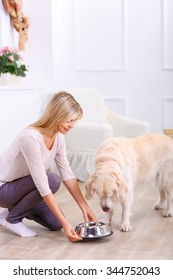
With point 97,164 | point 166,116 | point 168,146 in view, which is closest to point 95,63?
point 166,116

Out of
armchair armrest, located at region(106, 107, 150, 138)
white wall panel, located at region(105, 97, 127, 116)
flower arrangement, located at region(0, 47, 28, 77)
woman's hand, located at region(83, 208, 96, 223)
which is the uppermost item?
flower arrangement, located at region(0, 47, 28, 77)

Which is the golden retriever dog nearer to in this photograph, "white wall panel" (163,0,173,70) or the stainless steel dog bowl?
the stainless steel dog bowl

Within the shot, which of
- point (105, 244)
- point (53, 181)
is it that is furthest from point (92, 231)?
point (53, 181)

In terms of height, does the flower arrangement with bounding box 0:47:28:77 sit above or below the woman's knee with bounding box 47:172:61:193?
above

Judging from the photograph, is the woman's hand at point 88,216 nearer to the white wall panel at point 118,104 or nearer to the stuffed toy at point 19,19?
the stuffed toy at point 19,19

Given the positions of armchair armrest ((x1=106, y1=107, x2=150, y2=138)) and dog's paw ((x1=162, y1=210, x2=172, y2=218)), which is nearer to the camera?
dog's paw ((x1=162, y1=210, x2=172, y2=218))

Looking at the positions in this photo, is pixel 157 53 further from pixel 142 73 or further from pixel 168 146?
pixel 168 146

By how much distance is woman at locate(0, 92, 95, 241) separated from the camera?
9.64ft

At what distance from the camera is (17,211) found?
10.5ft

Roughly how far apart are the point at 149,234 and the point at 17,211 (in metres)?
0.77

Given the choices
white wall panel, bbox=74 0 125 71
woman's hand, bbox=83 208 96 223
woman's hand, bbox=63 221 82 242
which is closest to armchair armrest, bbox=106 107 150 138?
white wall panel, bbox=74 0 125 71

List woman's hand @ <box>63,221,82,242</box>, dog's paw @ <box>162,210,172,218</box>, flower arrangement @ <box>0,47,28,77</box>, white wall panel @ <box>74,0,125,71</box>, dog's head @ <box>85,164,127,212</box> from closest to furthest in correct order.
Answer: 1. woman's hand @ <box>63,221,82,242</box>
2. dog's head @ <box>85,164,127,212</box>
3. dog's paw @ <box>162,210,172,218</box>
4. flower arrangement @ <box>0,47,28,77</box>
5. white wall panel @ <box>74,0,125,71</box>

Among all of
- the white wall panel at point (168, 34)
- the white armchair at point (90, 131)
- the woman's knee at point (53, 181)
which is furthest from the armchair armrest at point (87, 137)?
the white wall panel at point (168, 34)

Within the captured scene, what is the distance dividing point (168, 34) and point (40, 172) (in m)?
3.86
